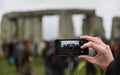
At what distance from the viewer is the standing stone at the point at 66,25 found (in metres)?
41.3

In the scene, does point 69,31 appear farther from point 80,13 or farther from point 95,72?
point 95,72

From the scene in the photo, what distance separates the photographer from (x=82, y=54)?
3.58 metres

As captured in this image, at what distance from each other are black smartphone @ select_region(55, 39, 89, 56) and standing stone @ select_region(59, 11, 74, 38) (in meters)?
37.4

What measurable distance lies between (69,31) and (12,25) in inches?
197

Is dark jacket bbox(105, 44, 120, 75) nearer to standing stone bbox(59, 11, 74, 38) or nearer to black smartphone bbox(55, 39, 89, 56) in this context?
black smartphone bbox(55, 39, 89, 56)

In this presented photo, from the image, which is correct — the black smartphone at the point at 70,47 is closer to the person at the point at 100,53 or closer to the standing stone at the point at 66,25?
the person at the point at 100,53

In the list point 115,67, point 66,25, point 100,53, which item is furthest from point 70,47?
point 66,25

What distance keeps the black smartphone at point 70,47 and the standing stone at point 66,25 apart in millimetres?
37384

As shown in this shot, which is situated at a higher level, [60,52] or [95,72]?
[60,52]

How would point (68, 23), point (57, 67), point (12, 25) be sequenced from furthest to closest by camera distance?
1. point (12, 25)
2. point (68, 23)
3. point (57, 67)

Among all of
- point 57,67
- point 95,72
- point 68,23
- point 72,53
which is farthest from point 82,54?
point 68,23

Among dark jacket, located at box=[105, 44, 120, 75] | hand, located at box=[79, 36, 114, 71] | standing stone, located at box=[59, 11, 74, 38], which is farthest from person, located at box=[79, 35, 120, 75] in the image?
standing stone, located at box=[59, 11, 74, 38]

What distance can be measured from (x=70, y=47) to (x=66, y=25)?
37464 mm

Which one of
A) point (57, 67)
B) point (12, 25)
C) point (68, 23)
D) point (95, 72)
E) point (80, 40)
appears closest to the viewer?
point (80, 40)
